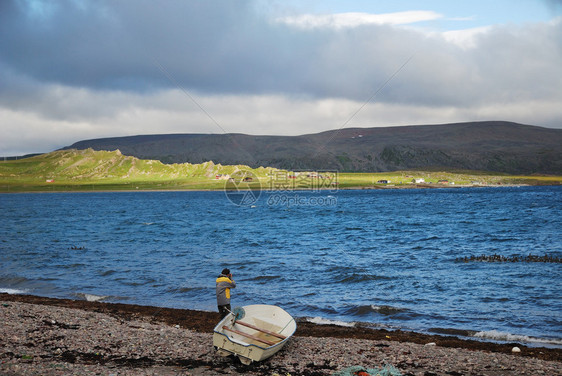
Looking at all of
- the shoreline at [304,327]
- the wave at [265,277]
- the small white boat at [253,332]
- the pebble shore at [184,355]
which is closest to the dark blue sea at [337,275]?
the wave at [265,277]

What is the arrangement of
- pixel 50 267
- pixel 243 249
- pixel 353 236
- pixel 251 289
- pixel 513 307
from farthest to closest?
pixel 353 236 < pixel 243 249 < pixel 50 267 < pixel 251 289 < pixel 513 307

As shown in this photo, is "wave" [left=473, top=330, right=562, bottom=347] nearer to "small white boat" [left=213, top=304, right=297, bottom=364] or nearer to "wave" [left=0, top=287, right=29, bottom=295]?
"small white boat" [left=213, top=304, right=297, bottom=364]

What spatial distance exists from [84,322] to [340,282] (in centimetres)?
1666

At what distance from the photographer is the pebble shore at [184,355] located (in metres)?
14.6

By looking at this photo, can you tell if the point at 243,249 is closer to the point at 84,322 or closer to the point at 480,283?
the point at 480,283

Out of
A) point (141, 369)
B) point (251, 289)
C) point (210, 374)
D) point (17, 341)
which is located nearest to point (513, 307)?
point (251, 289)

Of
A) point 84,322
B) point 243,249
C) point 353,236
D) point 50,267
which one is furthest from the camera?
point 353,236

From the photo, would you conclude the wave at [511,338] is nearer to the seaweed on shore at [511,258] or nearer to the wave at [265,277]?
the wave at [265,277]

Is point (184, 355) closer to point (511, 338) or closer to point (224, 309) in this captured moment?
point (224, 309)

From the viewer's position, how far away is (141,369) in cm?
1459

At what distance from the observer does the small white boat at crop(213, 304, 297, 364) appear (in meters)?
15.3

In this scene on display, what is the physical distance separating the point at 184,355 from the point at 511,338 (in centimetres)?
1339

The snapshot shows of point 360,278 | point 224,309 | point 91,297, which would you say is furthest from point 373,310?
point 91,297

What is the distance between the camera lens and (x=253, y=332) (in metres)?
17.2
